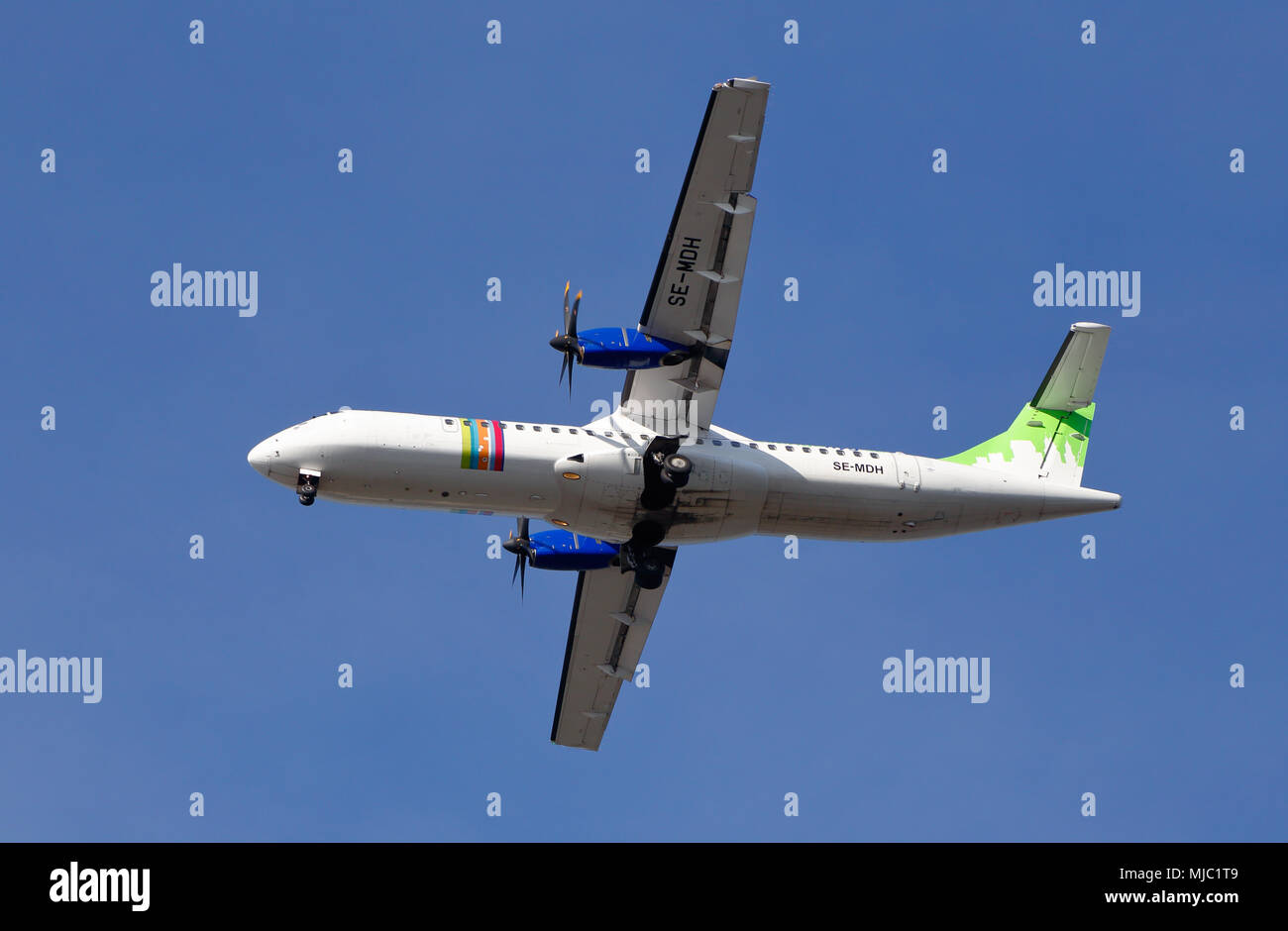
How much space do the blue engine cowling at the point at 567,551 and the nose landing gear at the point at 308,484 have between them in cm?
657

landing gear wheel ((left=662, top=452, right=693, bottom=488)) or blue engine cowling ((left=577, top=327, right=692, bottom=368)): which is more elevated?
blue engine cowling ((left=577, top=327, right=692, bottom=368))

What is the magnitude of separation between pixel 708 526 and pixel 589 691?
789 centimetres

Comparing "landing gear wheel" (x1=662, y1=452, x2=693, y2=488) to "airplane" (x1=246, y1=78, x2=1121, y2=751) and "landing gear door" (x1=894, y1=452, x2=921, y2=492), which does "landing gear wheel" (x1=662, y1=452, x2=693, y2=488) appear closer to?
"airplane" (x1=246, y1=78, x2=1121, y2=751)

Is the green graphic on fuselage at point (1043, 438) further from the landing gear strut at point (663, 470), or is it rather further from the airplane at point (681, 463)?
the landing gear strut at point (663, 470)

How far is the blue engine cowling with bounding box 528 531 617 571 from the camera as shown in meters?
34.6

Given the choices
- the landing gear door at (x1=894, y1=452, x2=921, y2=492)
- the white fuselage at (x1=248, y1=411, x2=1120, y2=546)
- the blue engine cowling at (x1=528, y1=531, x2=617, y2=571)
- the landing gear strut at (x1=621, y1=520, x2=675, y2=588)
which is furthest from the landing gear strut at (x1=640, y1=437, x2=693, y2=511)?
the landing gear door at (x1=894, y1=452, x2=921, y2=492)

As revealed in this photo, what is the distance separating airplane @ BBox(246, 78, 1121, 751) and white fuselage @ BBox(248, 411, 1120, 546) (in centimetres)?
3

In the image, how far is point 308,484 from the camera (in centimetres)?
2945

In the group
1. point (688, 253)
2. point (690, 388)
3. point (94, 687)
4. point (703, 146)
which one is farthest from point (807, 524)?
point (94, 687)

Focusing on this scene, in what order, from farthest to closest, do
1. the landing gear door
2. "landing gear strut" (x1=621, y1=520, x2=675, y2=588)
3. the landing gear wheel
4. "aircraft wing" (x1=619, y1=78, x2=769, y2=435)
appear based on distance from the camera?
1. the landing gear door
2. "landing gear strut" (x1=621, y1=520, x2=675, y2=588)
3. the landing gear wheel
4. "aircraft wing" (x1=619, y1=78, x2=769, y2=435)

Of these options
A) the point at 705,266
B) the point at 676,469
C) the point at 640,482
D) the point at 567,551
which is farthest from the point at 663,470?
the point at 567,551

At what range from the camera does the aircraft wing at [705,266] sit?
95.7 ft

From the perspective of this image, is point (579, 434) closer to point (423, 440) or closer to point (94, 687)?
point (423, 440)

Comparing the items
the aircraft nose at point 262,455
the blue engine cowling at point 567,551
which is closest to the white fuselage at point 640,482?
the aircraft nose at point 262,455
